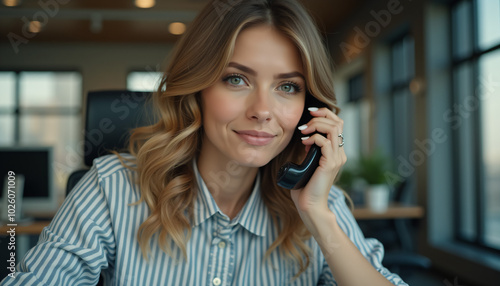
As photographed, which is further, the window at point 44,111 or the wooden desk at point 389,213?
the window at point 44,111

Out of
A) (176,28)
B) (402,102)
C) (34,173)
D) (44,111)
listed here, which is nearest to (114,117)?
(34,173)

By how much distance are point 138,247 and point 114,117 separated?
16.5 inches

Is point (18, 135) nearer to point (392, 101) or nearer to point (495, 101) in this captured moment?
point (392, 101)

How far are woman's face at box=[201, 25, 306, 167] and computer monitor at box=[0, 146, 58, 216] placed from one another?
211cm

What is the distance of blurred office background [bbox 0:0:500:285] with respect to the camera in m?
3.85

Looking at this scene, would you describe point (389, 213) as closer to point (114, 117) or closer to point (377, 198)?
point (377, 198)

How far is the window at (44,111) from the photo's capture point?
8367 mm

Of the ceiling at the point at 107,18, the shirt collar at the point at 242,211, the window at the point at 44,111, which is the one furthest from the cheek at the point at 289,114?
the window at the point at 44,111

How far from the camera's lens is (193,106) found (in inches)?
43.6

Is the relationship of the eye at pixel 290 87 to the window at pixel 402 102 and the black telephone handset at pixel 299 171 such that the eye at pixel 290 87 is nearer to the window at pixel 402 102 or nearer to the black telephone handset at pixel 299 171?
the black telephone handset at pixel 299 171

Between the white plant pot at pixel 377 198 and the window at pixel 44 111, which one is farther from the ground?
the window at pixel 44 111

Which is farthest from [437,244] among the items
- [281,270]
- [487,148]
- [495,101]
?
[281,270]

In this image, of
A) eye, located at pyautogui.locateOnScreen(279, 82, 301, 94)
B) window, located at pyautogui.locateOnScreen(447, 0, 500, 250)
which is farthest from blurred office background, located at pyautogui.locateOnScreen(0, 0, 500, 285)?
eye, located at pyautogui.locateOnScreen(279, 82, 301, 94)

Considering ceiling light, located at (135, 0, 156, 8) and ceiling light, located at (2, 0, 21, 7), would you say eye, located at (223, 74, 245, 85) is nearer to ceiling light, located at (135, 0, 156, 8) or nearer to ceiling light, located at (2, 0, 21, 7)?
ceiling light, located at (135, 0, 156, 8)
